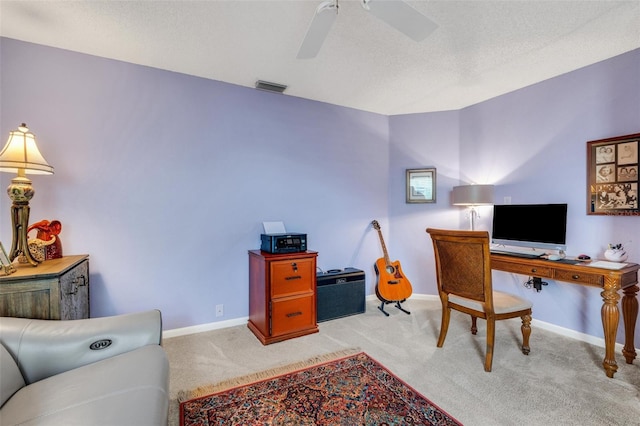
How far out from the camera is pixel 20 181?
1869 mm

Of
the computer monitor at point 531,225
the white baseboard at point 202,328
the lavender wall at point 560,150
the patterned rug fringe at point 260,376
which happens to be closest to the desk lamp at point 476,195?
the computer monitor at point 531,225

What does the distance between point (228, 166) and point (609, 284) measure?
3.24 m

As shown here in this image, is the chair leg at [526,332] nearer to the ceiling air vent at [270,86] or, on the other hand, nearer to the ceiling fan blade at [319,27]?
the ceiling fan blade at [319,27]

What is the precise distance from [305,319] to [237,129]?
2.00 metres

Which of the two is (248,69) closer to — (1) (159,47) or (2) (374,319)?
(1) (159,47)

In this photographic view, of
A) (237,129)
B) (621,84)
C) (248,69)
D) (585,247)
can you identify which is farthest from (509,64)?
(237,129)

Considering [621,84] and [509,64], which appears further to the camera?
[509,64]

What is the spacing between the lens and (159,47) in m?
2.32

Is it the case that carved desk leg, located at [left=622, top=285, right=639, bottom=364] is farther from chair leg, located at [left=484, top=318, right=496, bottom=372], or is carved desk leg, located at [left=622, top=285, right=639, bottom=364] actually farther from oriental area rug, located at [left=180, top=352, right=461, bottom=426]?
oriental area rug, located at [left=180, top=352, right=461, bottom=426]

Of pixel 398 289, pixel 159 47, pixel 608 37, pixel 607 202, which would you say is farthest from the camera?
pixel 398 289

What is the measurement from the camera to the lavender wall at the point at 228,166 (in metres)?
2.38

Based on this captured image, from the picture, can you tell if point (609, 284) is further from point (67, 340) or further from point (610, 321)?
point (67, 340)

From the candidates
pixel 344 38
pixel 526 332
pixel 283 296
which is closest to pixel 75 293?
pixel 283 296

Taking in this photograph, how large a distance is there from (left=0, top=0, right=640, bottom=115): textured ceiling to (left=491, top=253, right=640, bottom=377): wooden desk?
1.72 meters
